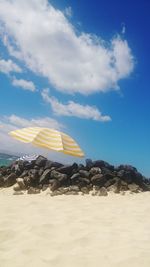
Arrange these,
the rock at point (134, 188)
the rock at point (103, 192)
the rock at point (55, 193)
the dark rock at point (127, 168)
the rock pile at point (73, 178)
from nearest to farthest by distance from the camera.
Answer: the rock at point (55, 193) < the rock at point (103, 192) < the rock pile at point (73, 178) < the rock at point (134, 188) < the dark rock at point (127, 168)

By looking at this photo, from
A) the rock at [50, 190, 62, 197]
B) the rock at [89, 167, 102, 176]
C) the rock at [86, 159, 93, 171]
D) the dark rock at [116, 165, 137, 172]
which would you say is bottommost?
the rock at [50, 190, 62, 197]

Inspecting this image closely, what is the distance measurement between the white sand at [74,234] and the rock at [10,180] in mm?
2338

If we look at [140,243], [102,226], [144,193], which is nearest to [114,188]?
[144,193]

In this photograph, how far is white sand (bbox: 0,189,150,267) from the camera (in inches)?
154

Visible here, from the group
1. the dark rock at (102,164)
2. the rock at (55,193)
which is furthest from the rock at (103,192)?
the dark rock at (102,164)

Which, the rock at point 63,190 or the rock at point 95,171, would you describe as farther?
the rock at point 95,171

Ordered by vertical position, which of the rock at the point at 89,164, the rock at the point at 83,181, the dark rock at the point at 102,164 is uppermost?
the dark rock at the point at 102,164

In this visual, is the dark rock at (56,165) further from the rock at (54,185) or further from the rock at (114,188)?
the rock at (114,188)

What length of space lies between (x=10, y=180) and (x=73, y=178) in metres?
2.31

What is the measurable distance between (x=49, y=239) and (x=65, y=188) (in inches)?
198

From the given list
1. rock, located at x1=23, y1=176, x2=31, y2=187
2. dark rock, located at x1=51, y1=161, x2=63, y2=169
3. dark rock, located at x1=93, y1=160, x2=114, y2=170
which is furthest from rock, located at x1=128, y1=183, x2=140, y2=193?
rock, located at x1=23, y1=176, x2=31, y2=187

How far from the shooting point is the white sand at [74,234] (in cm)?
392

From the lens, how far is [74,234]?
499cm

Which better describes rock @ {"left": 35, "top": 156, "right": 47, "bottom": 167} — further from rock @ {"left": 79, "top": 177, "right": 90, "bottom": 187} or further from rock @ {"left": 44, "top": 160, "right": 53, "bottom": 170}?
rock @ {"left": 79, "top": 177, "right": 90, "bottom": 187}
